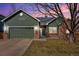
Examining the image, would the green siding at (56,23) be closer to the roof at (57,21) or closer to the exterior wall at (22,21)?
the roof at (57,21)

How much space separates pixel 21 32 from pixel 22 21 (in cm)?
149

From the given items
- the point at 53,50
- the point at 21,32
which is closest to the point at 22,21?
the point at 21,32

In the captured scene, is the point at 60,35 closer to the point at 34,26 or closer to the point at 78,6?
the point at 78,6

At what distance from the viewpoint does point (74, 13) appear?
66.1ft

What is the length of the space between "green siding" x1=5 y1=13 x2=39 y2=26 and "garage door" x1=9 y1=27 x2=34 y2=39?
0.57m

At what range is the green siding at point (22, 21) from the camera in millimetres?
23616

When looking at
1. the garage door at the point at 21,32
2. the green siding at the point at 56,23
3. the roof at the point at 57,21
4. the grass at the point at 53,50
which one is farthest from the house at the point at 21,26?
the grass at the point at 53,50

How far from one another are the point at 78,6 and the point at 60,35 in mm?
2767

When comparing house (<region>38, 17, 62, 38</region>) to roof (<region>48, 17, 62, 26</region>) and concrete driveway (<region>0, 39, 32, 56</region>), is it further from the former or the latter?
concrete driveway (<region>0, 39, 32, 56</region>)

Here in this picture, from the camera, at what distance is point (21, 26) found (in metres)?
23.2

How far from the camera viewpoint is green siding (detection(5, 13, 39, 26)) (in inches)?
930

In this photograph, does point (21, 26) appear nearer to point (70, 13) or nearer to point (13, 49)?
point (70, 13)

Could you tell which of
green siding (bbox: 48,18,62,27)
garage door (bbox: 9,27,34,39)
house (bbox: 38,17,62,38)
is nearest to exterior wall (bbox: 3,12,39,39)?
garage door (bbox: 9,27,34,39)

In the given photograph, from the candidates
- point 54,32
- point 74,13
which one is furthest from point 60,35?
point 74,13
